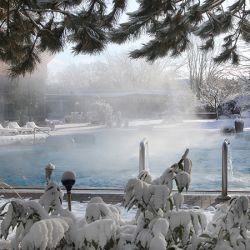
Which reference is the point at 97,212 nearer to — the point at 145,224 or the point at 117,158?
the point at 145,224

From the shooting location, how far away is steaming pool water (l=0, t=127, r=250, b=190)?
32.7ft

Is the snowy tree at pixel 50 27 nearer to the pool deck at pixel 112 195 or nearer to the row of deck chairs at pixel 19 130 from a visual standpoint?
the pool deck at pixel 112 195

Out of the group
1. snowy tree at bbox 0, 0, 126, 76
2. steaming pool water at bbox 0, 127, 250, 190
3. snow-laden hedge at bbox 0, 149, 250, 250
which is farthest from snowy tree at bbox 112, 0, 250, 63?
steaming pool water at bbox 0, 127, 250, 190

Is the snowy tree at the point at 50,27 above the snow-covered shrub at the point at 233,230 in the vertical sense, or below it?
above

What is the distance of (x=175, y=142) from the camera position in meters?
17.1

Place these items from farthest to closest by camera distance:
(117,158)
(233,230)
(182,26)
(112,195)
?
(117,158) → (112,195) → (182,26) → (233,230)

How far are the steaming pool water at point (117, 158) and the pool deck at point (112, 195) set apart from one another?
1481mm

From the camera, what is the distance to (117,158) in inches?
528

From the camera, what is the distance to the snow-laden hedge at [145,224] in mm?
1769

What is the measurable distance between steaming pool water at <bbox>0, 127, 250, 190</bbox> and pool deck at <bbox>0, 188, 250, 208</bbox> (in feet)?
4.86

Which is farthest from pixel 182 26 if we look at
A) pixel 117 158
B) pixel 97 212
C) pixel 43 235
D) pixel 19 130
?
pixel 19 130

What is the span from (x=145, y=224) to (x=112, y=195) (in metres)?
3.89

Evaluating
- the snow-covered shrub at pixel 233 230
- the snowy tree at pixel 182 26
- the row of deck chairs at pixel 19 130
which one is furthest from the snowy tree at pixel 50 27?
the row of deck chairs at pixel 19 130

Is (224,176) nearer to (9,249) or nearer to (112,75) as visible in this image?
(9,249)
